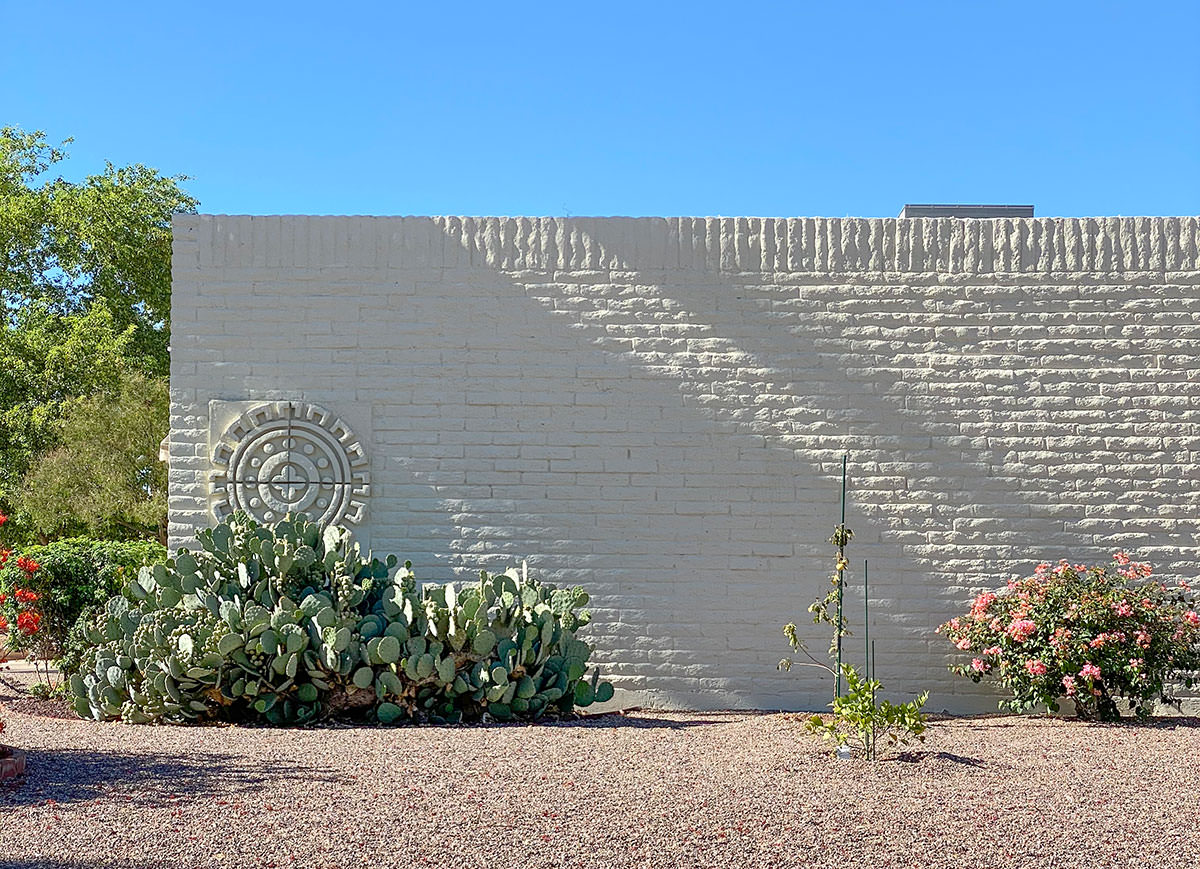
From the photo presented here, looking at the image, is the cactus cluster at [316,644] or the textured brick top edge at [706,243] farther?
the textured brick top edge at [706,243]

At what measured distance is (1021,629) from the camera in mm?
8289

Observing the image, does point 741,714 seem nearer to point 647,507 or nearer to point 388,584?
point 647,507

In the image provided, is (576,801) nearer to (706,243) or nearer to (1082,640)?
(1082,640)

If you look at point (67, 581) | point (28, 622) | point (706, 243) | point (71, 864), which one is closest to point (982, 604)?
point (706, 243)

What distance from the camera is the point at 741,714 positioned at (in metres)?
8.74

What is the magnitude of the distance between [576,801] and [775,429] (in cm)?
424

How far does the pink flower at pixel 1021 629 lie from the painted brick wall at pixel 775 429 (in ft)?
2.40

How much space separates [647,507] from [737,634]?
1086 mm

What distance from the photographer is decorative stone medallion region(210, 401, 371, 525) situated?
908 centimetres

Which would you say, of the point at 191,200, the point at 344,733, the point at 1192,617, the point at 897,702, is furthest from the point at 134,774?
the point at 191,200

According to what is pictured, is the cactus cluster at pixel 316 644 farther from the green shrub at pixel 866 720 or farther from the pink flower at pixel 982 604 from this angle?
the pink flower at pixel 982 604

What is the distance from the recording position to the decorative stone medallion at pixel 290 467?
29.8 ft

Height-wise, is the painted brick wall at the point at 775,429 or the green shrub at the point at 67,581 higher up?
the painted brick wall at the point at 775,429

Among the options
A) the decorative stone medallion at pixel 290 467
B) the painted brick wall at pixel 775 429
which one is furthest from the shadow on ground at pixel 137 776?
the painted brick wall at pixel 775 429
